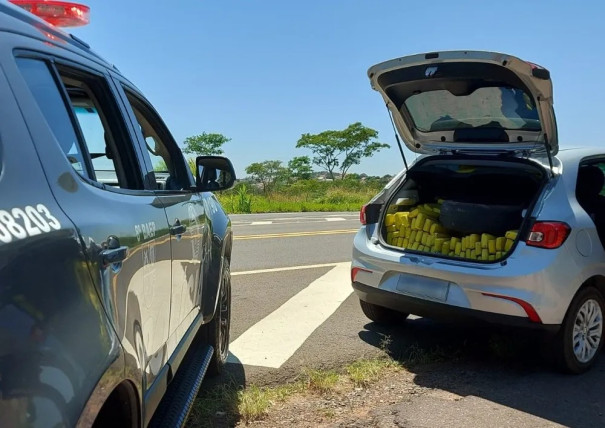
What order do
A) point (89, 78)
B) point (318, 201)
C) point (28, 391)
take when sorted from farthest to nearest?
point (318, 201)
point (89, 78)
point (28, 391)

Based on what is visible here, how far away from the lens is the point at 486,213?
498 cm

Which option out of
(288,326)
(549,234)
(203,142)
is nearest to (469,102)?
(549,234)

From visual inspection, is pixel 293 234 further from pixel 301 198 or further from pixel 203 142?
pixel 203 142

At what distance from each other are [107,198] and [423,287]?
10.0 ft

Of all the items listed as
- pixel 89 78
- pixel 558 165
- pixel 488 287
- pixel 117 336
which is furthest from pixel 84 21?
pixel 558 165

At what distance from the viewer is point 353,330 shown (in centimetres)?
547

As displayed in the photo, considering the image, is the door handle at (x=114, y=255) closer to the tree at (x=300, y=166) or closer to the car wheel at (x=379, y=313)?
the car wheel at (x=379, y=313)

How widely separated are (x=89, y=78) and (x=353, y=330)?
3.66m

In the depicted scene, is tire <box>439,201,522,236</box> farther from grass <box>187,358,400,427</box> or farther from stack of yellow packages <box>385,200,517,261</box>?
grass <box>187,358,400,427</box>

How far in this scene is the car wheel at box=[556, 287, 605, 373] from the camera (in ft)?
14.0

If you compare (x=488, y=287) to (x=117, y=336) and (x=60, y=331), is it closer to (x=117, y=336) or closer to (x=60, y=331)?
(x=117, y=336)

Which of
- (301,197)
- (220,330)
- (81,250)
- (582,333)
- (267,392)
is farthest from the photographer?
(301,197)

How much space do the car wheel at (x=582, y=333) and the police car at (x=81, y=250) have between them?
104 inches

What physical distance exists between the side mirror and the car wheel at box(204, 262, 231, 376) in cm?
92
